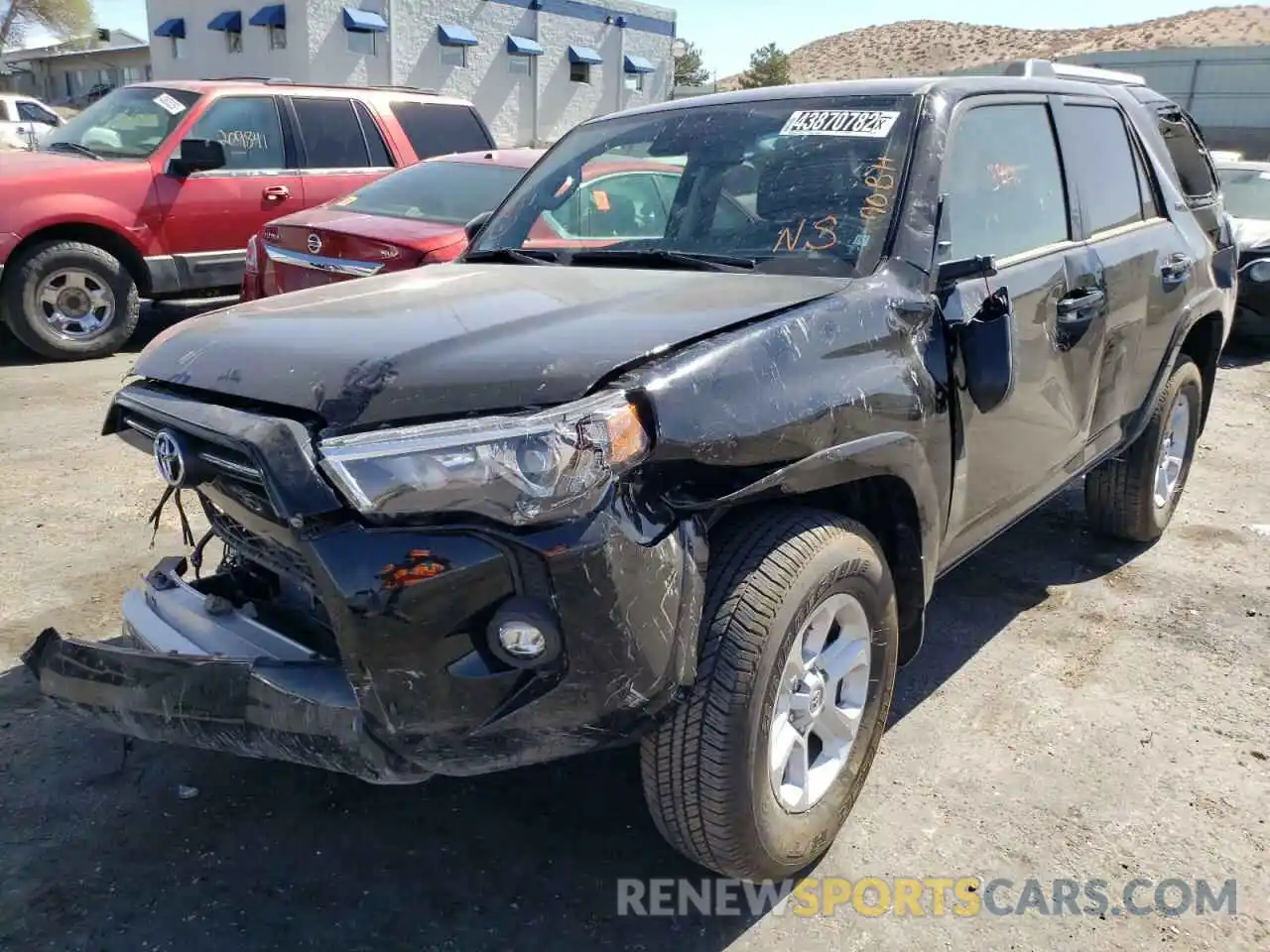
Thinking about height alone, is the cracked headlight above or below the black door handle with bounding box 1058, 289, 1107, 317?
below

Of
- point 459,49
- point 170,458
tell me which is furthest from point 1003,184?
point 459,49

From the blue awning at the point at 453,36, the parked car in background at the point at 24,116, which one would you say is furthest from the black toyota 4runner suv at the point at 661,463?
the blue awning at the point at 453,36

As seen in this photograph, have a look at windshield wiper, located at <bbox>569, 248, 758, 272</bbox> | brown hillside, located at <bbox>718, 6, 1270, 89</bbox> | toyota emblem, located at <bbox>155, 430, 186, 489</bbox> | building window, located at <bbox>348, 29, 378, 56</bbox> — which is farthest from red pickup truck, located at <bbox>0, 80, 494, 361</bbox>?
brown hillside, located at <bbox>718, 6, 1270, 89</bbox>

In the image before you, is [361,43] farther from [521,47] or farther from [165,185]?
[165,185]

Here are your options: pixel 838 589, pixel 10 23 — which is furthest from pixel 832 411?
pixel 10 23

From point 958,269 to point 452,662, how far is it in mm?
1711

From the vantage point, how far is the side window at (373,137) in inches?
344

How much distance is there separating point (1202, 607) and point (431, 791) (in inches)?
121

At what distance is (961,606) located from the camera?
4113 millimetres

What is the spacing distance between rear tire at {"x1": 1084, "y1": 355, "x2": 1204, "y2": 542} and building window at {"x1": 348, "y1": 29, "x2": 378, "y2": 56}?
2552 cm

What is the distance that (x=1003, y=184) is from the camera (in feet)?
10.8

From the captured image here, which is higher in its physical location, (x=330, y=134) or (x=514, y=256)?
(x=330, y=134)

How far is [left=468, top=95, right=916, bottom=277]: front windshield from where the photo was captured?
2.90m

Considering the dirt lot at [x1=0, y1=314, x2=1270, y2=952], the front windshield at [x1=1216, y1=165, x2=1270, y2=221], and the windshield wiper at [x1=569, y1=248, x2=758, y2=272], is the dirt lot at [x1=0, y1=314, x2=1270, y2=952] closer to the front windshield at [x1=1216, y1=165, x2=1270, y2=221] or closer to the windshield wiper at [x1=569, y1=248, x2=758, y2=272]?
the windshield wiper at [x1=569, y1=248, x2=758, y2=272]
